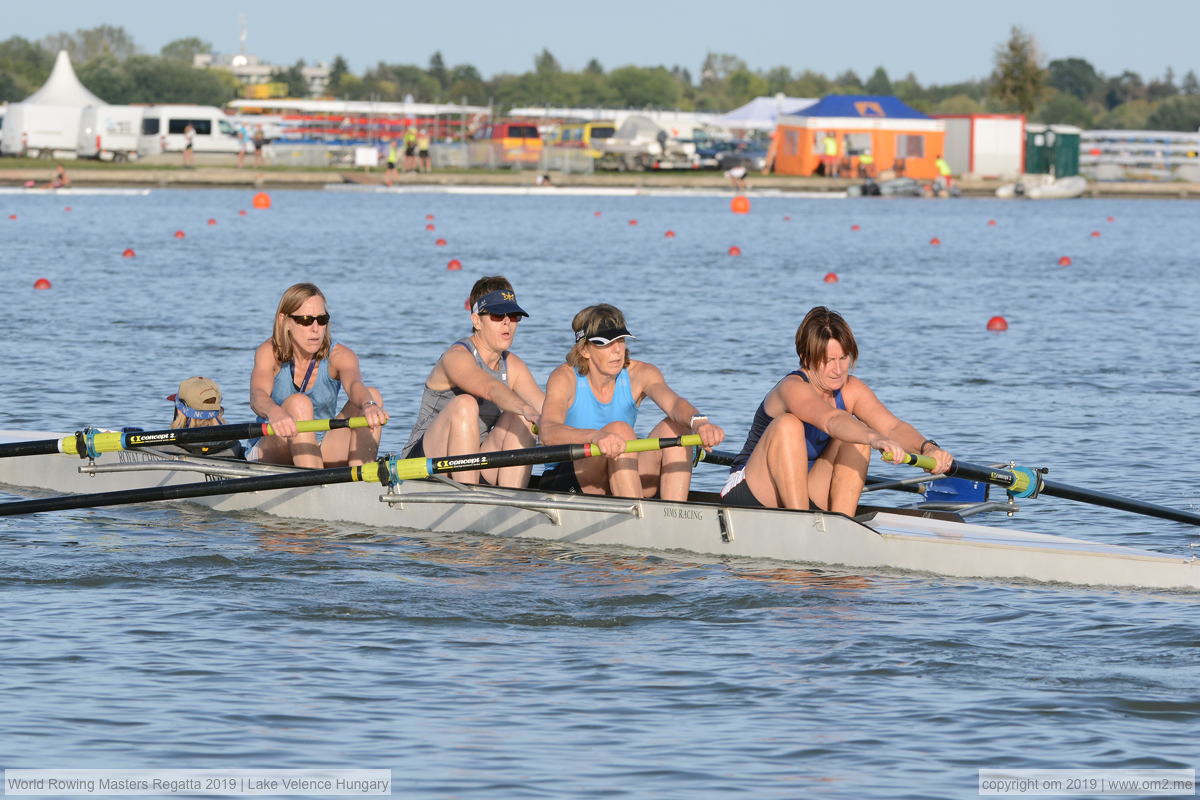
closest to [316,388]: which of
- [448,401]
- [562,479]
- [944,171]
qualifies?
[448,401]

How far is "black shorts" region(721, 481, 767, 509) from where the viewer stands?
354 inches

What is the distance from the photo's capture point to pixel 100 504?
923cm

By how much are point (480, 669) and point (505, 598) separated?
1.19 meters

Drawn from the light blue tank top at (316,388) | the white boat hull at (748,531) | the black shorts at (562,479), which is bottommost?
the white boat hull at (748,531)

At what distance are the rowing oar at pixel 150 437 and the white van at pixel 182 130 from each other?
173 ft

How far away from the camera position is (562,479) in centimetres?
965

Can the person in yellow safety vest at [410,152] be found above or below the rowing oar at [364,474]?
above

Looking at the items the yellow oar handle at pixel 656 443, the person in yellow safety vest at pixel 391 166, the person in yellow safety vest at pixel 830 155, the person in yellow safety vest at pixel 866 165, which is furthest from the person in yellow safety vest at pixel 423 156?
the yellow oar handle at pixel 656 443

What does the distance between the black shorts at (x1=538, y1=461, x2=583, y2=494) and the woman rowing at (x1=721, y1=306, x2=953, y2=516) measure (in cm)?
90

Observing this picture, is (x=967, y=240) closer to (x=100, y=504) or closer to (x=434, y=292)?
(x=434, y=292)

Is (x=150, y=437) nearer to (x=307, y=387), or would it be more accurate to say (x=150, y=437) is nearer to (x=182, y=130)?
(x=307, y=387)

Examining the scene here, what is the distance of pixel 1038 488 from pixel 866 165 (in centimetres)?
5862

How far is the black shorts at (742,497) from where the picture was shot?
8.98 metres

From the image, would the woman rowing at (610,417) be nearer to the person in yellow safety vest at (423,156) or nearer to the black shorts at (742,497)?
the black shorts at (742,497)
